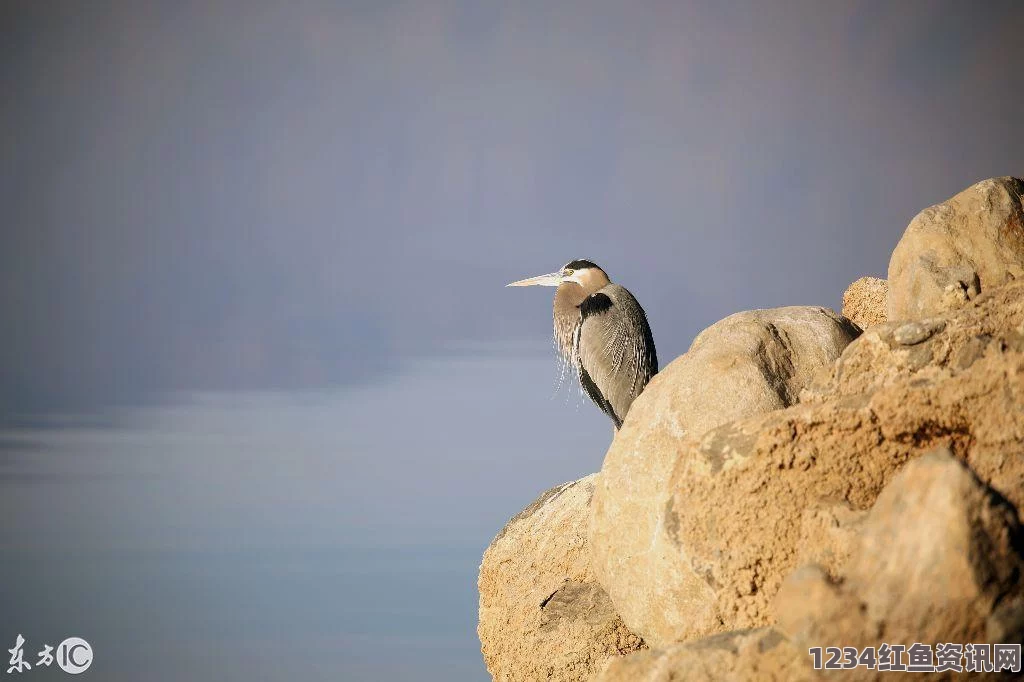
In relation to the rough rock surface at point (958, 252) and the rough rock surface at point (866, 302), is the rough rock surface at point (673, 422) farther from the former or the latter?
the rough rock surface at point (866, 302)

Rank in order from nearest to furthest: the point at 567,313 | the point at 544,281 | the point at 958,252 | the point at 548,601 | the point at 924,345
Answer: the point at 924,345, the point at 958,252, the point at 548,601, the point at 567,313, the point at 544,281

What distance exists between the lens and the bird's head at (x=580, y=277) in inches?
356

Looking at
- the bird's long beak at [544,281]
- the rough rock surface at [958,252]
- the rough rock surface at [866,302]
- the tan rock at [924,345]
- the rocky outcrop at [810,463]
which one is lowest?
the rocky outcrop at [810,463]

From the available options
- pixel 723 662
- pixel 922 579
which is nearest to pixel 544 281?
pixel 723 662

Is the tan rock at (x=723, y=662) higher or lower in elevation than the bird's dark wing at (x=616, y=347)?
lower

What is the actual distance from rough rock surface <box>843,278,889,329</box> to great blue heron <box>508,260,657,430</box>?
1675 mm

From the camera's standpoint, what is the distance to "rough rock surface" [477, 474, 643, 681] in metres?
6.54

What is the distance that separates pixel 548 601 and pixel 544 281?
142 inches

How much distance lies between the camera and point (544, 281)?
9.58m

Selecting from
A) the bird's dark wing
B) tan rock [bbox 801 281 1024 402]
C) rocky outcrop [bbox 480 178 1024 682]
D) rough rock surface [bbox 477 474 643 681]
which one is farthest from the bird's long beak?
tan rock [bbox 801 281 1024 402]

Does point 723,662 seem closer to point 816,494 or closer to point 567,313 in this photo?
point 816,494

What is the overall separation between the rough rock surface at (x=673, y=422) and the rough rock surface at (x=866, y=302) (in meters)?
2.02

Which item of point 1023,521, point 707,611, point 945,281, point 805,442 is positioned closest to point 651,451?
point 707,611

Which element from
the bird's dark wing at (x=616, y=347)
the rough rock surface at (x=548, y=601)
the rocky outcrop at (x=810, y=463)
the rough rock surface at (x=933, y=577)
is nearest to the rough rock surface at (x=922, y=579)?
the rough rock surface at (x=933, y=577)
